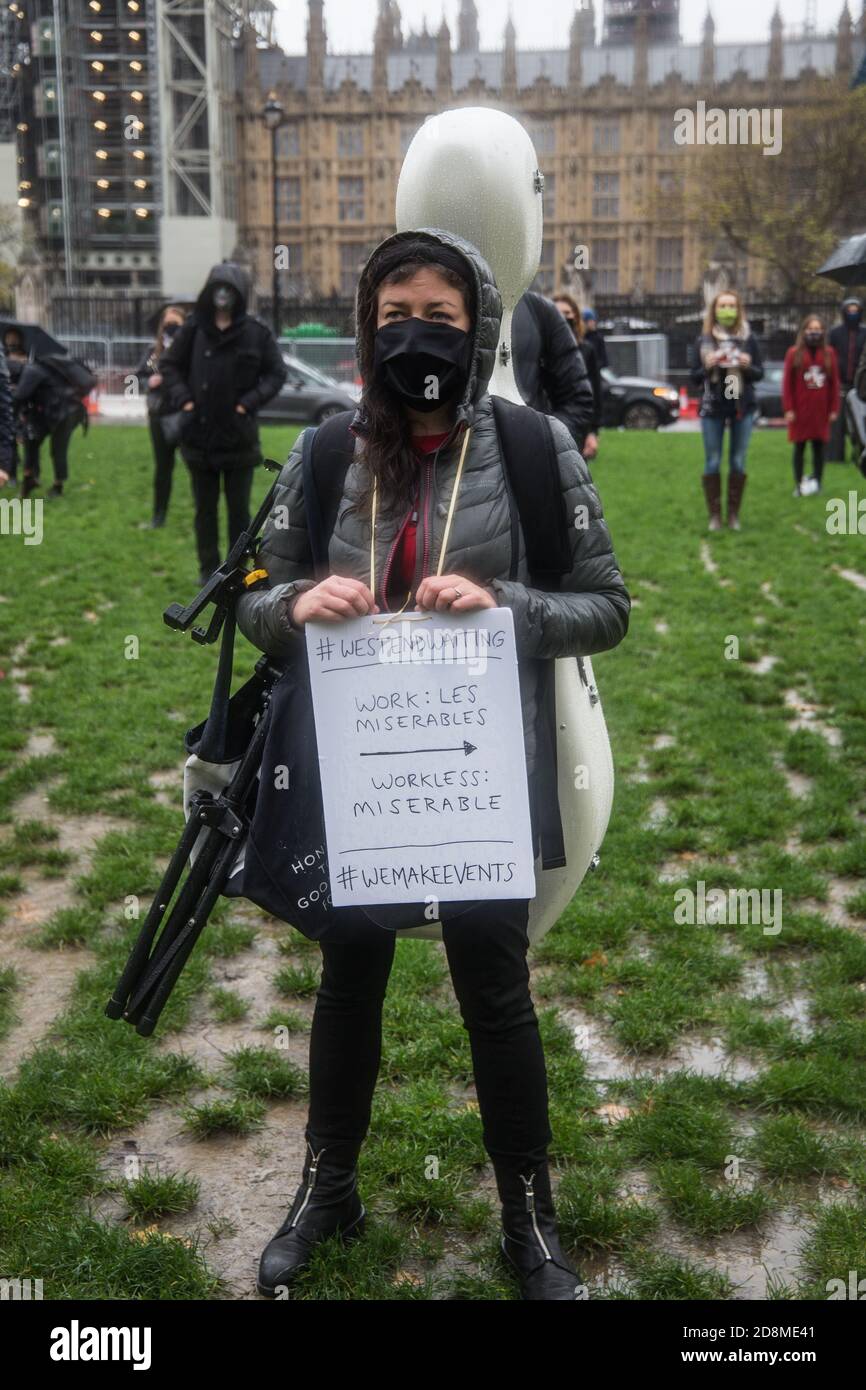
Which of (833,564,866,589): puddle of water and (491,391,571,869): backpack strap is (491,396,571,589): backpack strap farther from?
(833,564,866,589): puddle of water

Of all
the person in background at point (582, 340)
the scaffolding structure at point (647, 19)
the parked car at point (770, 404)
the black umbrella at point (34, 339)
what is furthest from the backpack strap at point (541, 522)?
the scaffolding structure at point (647, 19)

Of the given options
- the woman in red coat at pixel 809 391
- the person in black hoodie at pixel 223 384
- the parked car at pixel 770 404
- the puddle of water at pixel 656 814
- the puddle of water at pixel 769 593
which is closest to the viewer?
the puddle of water at pixel 656 814

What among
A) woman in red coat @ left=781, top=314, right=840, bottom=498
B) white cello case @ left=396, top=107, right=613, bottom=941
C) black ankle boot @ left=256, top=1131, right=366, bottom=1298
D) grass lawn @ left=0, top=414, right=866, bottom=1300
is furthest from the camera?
woman in red coat @ left=781, top=314, right=840, bottom=498

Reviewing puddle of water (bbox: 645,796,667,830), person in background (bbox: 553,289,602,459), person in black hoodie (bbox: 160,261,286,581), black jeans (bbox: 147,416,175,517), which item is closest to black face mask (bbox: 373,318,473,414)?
puddle of water (bbox: 645,796,667,830)

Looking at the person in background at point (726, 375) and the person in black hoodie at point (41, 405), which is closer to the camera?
the person in background at point (726, 375)

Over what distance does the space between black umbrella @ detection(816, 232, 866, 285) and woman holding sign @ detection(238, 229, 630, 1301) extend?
3.88 meters

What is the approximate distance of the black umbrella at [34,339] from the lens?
591 inches

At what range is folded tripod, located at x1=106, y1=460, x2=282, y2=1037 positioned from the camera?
2.64 meters

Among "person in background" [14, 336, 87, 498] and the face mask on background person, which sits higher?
the face mask on background person

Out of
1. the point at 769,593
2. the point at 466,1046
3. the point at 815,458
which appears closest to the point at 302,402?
the point at 815,458

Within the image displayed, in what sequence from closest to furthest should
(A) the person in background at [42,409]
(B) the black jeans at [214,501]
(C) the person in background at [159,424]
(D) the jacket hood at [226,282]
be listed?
(D) the jacket hood at [226,282] < (B) the black jeans at [214,501] < (C) the person in background at [159,424] < (A) the person in background at [42,409]

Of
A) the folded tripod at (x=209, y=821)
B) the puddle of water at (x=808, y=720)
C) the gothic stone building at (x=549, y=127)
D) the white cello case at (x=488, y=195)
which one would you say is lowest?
the puddle of water at (x=808, y=720)

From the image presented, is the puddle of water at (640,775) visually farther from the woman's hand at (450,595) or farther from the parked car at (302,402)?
the parked car at (302,402)

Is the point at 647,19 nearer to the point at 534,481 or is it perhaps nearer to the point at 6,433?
the point at 6,433
